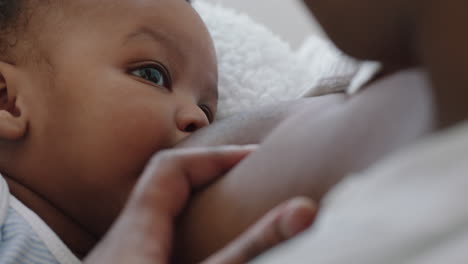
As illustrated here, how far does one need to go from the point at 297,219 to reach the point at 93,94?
1.49 feet

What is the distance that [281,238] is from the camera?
431 mm

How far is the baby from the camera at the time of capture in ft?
2.54

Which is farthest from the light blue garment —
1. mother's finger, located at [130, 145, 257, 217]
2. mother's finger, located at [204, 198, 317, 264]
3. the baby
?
mother's finger, located at [204, 198, 317, 264]

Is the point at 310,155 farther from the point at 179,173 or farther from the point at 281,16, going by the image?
the point at 281,16

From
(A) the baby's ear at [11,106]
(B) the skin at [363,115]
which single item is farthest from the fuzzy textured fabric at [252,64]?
(B) the skin at [363,115]

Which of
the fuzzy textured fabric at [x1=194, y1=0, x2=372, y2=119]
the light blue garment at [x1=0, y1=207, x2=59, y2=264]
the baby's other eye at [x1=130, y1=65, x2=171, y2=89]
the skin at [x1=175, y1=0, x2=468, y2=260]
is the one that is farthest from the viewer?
the fuzzy textured fabric at [x1=194, y1=0, x2=372, y2=119]

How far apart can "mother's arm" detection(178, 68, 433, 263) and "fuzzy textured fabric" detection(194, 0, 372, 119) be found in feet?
1.35

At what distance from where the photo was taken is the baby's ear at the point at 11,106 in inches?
32.2

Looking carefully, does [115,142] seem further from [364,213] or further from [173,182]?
[364,213]

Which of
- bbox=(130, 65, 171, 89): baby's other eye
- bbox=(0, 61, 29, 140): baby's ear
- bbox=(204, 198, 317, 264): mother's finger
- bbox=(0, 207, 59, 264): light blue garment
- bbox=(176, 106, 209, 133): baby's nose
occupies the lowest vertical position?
bbox=(0, 207, 59, 264): light blue garment

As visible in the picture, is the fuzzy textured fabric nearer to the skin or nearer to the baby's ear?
the baby's ear

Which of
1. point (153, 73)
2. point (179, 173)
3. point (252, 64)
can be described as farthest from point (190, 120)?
point (252, 64)

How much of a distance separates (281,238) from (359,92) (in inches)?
6.3

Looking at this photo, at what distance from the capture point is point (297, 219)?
0.42 metres
